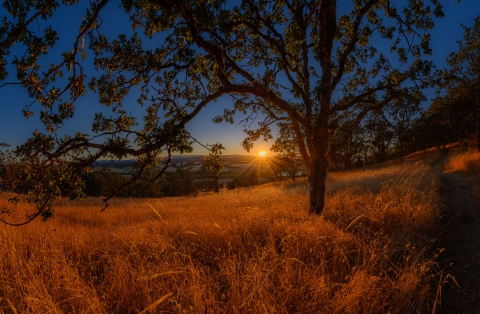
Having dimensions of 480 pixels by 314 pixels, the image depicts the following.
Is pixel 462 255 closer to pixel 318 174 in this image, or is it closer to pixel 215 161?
pixel 318 174

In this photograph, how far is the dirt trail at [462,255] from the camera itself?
3333 mm

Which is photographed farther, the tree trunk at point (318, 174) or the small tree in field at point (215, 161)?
the tree trunk at point (318, 174)

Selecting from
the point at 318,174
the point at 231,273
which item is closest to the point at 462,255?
the point at 318,174

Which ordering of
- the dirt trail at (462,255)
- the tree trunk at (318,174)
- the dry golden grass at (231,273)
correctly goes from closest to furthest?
the dry golden grass at (231,273)
the dirt trail at (462,255)
the tree trunk at (318,174)

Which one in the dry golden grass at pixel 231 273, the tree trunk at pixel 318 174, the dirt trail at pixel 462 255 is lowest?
the dirt trail at pixel 462 255

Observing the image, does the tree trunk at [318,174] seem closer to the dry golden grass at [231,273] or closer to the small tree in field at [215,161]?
the dry golden grass at [231,273]

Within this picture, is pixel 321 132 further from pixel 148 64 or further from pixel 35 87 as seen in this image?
pixel 35 87

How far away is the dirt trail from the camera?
3333 millimetres

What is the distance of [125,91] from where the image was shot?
5.33 m

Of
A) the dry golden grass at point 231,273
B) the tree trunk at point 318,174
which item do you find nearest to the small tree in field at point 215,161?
the dry golden grass at point 231,273

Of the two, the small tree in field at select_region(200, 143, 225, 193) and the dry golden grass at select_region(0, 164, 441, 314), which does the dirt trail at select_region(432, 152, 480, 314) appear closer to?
the dry golden grass at select_region(0, 164, 441, 314)

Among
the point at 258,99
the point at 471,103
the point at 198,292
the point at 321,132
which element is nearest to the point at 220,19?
the point at 258,99

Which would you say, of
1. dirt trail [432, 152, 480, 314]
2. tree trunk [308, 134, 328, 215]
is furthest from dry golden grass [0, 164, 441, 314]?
tree trunk [308, 134, 328, 215]

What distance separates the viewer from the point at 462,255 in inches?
187
